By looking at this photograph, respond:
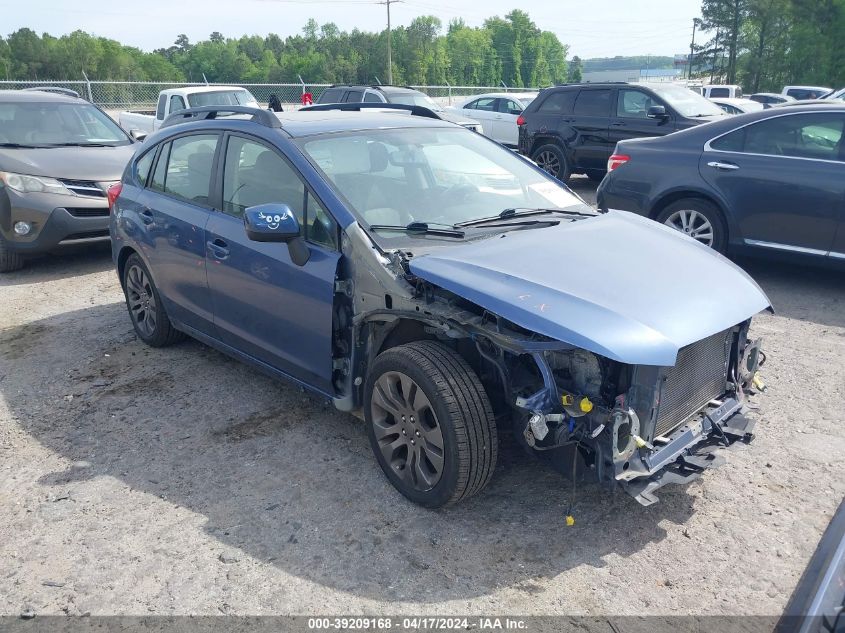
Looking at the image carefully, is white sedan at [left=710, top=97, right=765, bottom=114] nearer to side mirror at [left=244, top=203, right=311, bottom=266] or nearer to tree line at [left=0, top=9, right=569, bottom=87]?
side mirror at [left=244, top=203, right=311, bottom=266]

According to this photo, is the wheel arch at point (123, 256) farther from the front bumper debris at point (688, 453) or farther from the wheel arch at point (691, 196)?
the wheel arch at point (691, 196)

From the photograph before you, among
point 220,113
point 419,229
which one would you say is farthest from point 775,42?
point 419,229

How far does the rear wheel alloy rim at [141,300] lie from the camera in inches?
213

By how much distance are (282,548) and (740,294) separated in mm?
2416

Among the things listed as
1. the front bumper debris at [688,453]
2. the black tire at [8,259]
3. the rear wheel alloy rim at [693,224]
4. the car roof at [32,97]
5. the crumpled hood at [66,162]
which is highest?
the car roof at [32,97]

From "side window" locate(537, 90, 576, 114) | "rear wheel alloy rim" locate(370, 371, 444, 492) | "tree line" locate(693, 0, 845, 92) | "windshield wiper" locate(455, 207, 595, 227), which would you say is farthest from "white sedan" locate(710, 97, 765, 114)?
"tree line" locate(693, 0, 845, 92)

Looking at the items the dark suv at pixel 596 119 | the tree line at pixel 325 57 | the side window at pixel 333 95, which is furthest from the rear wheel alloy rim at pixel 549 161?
the tree line at pixel 325 57

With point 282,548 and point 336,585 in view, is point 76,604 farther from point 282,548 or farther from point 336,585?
point 336,585

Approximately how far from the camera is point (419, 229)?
12.0 feet

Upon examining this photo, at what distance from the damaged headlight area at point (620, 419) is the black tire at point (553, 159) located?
9.44 metres

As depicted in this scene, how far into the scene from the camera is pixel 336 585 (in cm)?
294

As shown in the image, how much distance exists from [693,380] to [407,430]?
132 centimetres

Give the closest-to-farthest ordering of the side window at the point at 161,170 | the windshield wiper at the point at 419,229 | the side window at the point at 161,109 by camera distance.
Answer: the windshield wiper at the point at 419,229 < the side window at the point at 161,170 < the side window at the point at 161,109

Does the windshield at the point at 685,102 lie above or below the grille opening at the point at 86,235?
above
